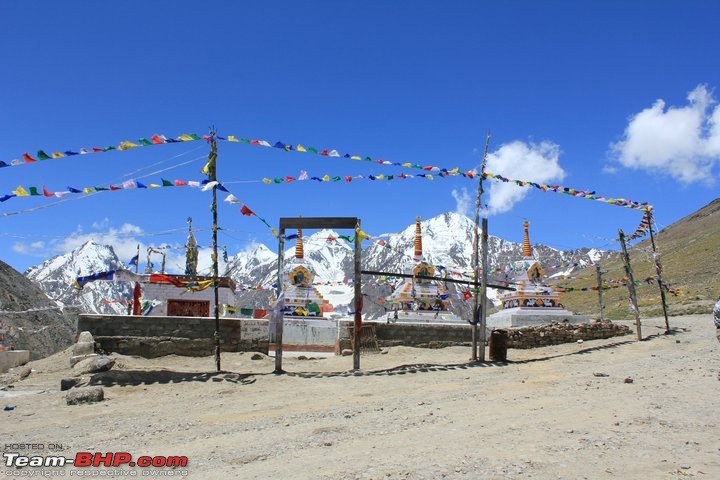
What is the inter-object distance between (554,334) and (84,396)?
47.7 feet

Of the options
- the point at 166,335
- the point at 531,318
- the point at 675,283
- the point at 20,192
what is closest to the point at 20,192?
the point at 20,192

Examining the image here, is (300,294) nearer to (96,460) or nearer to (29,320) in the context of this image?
(29,320)

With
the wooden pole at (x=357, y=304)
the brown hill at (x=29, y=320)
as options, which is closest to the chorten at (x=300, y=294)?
the brown hill at (x=29, y=320)

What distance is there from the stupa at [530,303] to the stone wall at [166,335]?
12.3 m

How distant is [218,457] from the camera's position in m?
6.14

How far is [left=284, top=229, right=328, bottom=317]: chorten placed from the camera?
28.0 metres

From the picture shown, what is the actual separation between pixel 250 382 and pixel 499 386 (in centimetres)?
552

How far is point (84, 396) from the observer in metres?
9.96

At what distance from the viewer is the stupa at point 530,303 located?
82.0 ft

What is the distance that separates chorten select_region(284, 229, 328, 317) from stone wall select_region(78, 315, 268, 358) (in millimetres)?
10440

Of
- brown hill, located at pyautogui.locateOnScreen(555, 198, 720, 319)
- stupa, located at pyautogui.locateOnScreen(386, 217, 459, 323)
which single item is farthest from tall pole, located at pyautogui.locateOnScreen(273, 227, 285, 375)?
brown hill, located at pyautogui.locateOnScreen(555, 198, 720, 319)

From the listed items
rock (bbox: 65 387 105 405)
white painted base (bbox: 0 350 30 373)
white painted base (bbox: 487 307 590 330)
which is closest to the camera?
rock (bbox: 65 387 105 405)

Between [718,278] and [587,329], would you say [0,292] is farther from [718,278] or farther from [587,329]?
[718,278]

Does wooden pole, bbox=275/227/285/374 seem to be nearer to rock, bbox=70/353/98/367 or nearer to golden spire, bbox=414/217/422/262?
rock, bbox=70/353/98/367
